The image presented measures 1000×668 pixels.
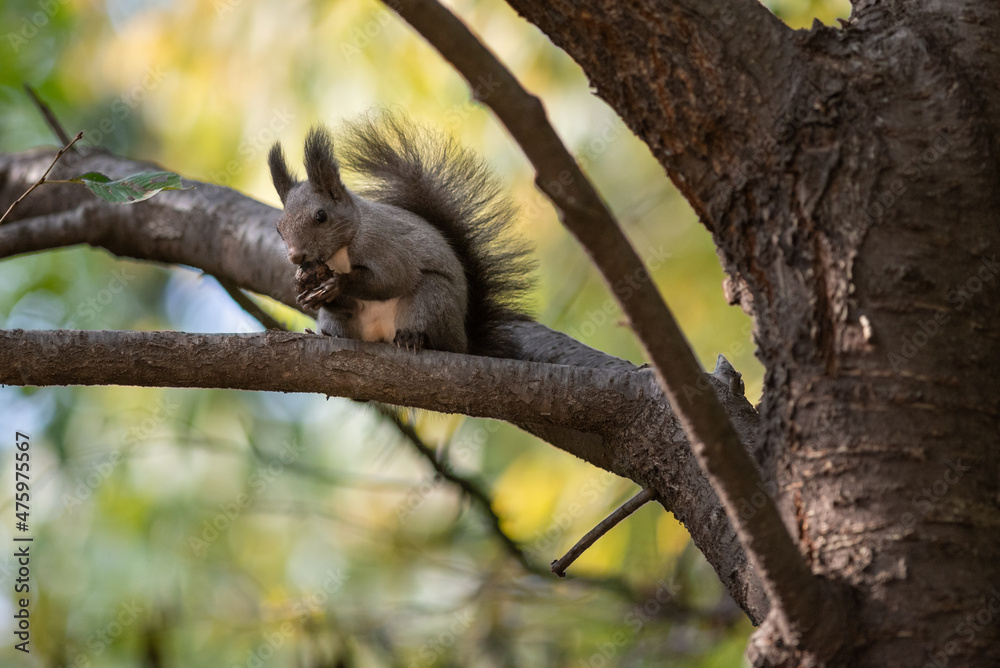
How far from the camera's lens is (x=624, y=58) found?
4.27 ft

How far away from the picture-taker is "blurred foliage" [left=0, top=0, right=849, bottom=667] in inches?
118

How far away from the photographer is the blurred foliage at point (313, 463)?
301 cm

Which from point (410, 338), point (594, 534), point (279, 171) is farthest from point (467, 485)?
point (279, 171)

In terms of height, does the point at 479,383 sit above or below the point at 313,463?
below

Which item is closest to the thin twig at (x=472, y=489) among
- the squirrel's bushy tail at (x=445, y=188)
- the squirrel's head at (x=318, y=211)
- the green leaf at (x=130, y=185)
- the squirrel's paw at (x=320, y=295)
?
the squirrel's paw at (x=320, y=295)

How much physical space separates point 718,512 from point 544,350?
846 mm

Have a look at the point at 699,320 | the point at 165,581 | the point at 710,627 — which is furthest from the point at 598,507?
the point at 165,581

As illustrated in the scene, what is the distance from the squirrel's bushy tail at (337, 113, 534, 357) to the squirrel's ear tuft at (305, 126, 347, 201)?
1.28 feet

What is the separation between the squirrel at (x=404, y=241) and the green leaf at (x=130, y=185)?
64 centimetres

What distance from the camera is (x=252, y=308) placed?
2.35 m

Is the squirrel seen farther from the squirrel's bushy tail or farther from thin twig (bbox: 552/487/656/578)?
thin twig (bbox: 552/487/656/578)

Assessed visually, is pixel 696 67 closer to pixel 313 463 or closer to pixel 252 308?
pixel 252 308

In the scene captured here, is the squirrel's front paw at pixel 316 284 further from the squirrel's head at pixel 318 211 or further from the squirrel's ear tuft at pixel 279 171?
the squirrel's ear tuft at pixel 279 171

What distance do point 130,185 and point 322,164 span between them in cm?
81
